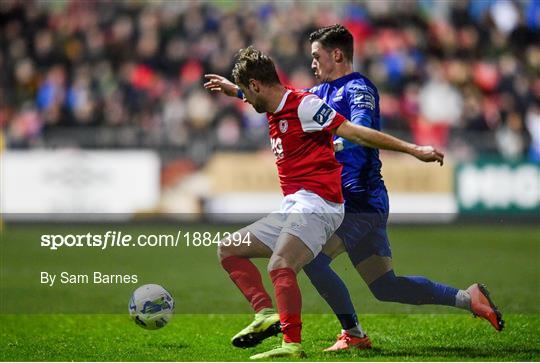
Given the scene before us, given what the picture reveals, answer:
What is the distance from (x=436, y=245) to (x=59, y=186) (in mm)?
6591

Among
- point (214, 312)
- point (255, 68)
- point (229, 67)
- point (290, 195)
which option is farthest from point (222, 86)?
point (229, 67)

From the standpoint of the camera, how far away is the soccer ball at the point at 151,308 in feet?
25.6

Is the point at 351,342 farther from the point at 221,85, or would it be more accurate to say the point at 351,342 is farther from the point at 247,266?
the point at 221,85

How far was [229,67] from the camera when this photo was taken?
69.7 feet

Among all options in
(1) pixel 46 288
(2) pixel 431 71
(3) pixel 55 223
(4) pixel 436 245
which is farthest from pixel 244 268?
(2) pixel 431 71

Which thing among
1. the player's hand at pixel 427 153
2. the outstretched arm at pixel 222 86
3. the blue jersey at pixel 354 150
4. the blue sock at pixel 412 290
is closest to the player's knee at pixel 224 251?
the blue jersey at pixel 354 150

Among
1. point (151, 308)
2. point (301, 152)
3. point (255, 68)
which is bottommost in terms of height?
point (151, 308)

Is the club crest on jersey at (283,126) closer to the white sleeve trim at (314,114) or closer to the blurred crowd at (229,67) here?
the white sleeve trim at (314,114)

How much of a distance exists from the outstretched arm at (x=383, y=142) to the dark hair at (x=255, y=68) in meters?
0.58

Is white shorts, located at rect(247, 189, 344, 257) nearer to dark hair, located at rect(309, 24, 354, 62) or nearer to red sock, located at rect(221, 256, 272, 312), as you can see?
red sock, located at rect(221, 256, 272, 312)

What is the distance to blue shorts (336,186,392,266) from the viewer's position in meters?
7.47

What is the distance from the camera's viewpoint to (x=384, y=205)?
7.67 metres

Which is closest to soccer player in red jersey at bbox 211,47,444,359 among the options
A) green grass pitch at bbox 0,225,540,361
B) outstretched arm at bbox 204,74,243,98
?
green grass pitch at bbox 0,225,540,361

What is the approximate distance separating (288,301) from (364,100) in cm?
153
